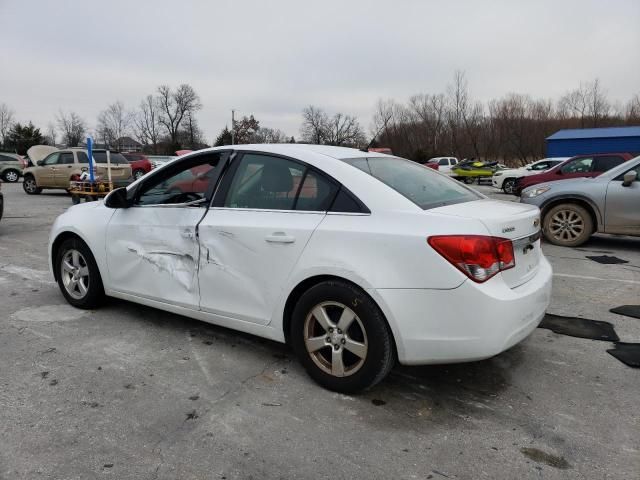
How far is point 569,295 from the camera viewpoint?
5184 mm

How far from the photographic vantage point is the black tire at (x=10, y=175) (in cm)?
2686

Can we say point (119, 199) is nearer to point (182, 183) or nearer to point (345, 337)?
point (182, 183)

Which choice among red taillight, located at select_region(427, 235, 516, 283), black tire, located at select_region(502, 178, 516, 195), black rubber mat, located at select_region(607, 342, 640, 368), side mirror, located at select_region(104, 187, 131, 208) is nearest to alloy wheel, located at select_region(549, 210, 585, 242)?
black rubber mat, located at select_region(607, 342, 640, 368)

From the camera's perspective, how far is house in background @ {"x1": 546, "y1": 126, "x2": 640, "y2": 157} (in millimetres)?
39469

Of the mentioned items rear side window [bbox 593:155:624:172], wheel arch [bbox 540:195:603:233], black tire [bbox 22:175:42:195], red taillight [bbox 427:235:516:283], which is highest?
rear side window [bbox 593:155:624:172]

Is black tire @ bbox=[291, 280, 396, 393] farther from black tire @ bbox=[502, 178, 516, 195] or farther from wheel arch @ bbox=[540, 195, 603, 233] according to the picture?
black tire @ bbox=[502, 178, 516, 195]

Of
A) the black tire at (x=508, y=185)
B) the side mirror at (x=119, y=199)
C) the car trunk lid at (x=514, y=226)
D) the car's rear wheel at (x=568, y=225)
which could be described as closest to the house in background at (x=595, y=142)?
the black tire at (x=508, y=185)

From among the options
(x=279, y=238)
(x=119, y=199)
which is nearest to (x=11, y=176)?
(x=119, y=199)

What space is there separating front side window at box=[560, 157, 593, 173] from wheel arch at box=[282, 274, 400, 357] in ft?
37.2

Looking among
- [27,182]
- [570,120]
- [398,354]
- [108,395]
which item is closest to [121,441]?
[108,395]

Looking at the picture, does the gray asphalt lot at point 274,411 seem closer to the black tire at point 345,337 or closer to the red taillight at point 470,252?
the black tire at point 345,337

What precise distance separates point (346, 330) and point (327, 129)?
197 feet

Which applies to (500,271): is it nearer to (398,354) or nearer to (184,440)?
(398,354)

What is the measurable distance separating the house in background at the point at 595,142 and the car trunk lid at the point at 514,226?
4228 cm
